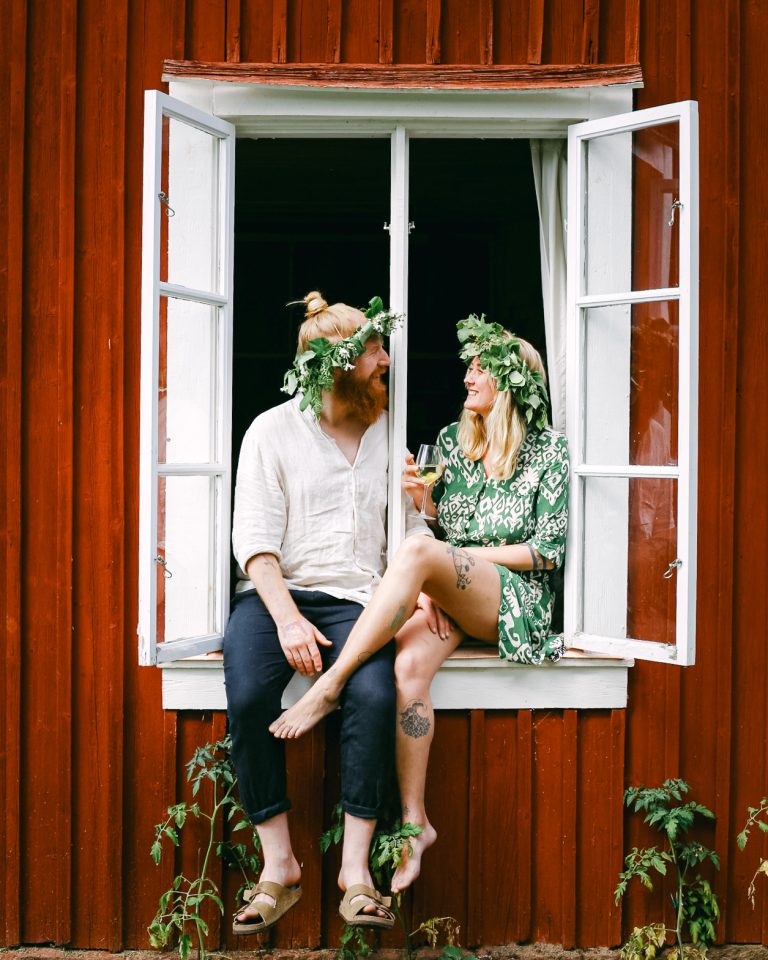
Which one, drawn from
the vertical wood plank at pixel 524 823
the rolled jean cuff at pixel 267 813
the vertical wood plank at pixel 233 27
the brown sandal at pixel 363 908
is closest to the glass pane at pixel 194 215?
the vertical wood plank at pixel 233 27

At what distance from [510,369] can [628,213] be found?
60 centimetres

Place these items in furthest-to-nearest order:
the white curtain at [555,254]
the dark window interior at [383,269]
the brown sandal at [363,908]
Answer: the dark window interior at [383,269]
the white curtain at [555,254]
the brown sandal at [363,908]

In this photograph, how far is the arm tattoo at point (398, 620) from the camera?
9.19 feet

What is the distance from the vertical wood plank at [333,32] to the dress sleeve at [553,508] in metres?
1.41

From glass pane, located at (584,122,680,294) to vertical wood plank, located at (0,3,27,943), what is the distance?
179cm

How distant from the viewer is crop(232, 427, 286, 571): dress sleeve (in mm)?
2967

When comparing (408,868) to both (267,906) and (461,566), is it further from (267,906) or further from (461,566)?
(461,566)

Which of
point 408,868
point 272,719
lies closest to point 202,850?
point 272,719

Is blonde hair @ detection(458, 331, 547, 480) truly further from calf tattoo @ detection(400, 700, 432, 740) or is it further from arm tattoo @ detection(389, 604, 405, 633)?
calf tattoo @ detection(400, 700, 432, 740)

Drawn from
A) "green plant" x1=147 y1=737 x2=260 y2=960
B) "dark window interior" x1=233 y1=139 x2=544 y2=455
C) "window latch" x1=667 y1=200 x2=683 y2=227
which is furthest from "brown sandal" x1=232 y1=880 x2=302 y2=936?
"dark window interior" x1=233 y1=139 x2=544 y2=455

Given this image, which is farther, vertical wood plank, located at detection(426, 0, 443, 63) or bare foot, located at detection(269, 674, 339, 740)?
vertical wood plank, located at detection(426, 0, 443, 63)

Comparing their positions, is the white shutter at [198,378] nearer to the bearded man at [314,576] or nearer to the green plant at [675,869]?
the bearded man at [314,576]

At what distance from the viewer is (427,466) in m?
3.17

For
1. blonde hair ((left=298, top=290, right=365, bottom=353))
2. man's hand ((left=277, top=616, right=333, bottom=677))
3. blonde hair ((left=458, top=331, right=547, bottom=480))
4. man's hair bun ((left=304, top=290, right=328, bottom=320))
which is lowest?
man's hand ((left=277, top=616, right=333, bottom=677))
